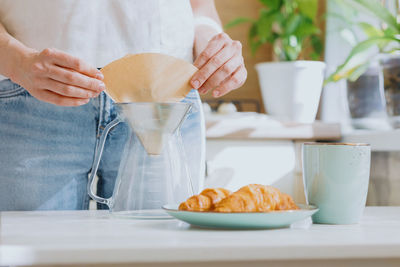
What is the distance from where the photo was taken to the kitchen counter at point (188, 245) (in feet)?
1.47

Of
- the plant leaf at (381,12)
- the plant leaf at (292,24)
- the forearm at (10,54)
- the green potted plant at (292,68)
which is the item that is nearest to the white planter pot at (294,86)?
the green potted plant at (292,68)

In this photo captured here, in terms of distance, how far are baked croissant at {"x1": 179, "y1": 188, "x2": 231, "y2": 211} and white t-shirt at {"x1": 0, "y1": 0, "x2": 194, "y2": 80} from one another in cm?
45

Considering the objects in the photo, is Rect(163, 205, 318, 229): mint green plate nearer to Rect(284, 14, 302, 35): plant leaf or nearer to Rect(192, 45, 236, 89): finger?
Rect(192, 45, 236, 89): finger

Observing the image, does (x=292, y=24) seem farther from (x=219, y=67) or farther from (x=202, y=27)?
(x=219, y=67)

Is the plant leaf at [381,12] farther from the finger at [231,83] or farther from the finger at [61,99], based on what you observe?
the finger at [61,99]

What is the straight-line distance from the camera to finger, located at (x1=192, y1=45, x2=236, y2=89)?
756mm

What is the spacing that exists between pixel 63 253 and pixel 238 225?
0.66ft

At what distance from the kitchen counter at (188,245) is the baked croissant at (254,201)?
3 centimetres

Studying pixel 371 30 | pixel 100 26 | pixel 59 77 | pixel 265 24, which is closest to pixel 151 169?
pixel 59 77

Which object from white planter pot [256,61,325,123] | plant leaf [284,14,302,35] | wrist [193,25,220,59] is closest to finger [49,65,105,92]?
wrist [193,25,220,59]

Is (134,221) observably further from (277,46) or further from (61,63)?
(277,46)

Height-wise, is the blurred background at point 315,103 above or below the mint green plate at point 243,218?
above

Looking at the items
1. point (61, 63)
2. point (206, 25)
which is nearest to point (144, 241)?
point (61, 63)

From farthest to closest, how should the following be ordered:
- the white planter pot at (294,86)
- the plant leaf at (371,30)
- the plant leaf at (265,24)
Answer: the plant leaf at (265,24), the white planter pot at (294,86), the plant leaf at (371,30)
